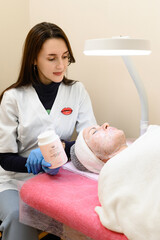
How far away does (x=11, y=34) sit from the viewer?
204 cm

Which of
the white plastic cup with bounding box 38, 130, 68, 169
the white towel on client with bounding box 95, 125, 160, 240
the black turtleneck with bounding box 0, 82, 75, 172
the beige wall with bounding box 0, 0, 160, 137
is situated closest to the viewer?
the white towel on client with bounding box 95, 125, 160, 240

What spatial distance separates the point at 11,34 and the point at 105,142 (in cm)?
123

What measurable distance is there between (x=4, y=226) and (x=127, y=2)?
1.34m

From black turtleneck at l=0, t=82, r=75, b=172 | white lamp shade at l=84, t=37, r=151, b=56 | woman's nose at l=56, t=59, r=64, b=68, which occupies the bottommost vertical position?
black turtleneck at l=0, t=82, r=75, b=172

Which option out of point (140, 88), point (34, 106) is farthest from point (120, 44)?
point (34, 106)

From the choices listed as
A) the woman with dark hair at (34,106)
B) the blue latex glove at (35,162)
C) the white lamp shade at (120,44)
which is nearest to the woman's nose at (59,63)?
the woman with dark hair at (34,106)

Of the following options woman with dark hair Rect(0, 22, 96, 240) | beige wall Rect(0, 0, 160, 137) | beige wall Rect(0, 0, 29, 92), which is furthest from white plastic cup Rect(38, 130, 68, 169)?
beige wall Rect(0, 0, 29, 92)

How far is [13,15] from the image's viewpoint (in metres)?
2.02

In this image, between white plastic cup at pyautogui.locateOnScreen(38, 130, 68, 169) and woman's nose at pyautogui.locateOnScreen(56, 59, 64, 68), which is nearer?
white plastic cup at pyautogui.locateOnScreen(38, 130, 68, 169)

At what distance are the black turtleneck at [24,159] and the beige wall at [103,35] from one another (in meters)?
0.37

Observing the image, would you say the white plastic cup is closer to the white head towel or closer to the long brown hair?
the white head towel

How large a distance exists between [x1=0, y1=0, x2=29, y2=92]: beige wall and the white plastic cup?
3.49 ft

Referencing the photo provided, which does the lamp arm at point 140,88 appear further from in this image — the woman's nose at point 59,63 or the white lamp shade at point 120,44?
the woman's nose at point 59,63

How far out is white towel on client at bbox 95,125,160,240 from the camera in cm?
82
